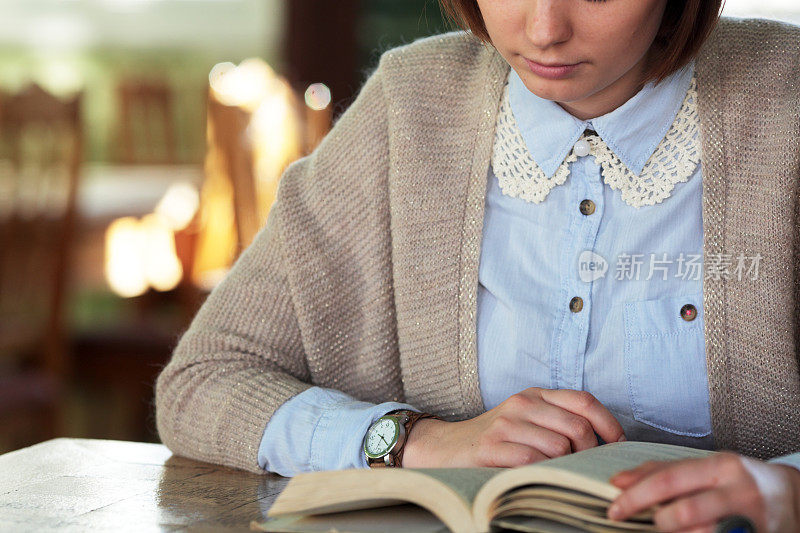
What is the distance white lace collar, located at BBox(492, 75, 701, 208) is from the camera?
0.98 m

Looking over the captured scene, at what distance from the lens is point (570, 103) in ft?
3.34

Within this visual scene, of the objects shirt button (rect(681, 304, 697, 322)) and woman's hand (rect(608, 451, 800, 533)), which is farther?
shirt button (rect(681, 304, 697, 322))

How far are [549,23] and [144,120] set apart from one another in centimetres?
602

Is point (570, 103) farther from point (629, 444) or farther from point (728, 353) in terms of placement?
point (629, 444)

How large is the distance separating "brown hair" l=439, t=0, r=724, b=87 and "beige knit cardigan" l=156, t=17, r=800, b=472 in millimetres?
56

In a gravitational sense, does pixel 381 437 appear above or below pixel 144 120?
below

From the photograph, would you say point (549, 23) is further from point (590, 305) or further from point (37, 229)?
point (37, 229)

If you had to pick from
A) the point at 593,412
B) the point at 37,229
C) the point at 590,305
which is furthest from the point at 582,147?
the point at 37,229

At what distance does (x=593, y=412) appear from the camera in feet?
2.67

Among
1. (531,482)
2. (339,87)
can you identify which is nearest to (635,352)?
(531,482)

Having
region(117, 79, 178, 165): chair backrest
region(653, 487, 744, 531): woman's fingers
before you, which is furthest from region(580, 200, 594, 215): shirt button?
region(117, 79, 178, 165): chair backrest

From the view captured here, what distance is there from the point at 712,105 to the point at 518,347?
0.31 meters

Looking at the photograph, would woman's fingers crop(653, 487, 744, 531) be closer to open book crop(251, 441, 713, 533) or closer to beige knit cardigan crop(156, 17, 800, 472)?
open book crop(251, 441, 713, 533)

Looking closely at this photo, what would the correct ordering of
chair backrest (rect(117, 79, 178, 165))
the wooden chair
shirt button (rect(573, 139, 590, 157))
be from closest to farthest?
shirt button (rect(573, 139, 590, 157))
the wooden chair
chair backrest (rect(117, 79, 178, 165))
